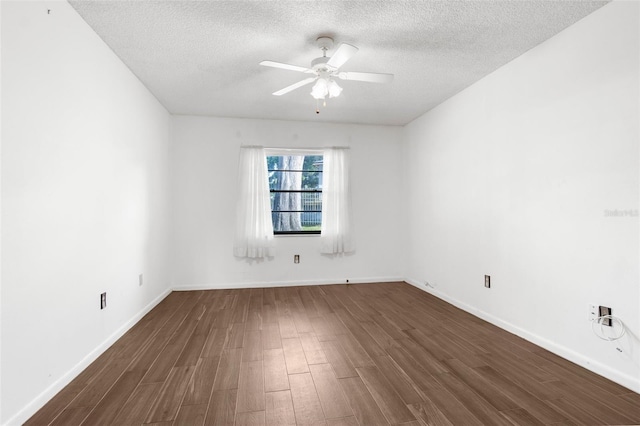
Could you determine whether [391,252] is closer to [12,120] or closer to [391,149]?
[391,149]

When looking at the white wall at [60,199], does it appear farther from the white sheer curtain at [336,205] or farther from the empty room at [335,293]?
the white sheer curtain at [336,205]

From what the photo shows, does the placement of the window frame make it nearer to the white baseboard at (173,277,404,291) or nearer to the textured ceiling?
the white baseboard at (173,277,404,291)

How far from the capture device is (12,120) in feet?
5.09

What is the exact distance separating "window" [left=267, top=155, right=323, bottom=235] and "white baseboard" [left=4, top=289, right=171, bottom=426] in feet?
7.55

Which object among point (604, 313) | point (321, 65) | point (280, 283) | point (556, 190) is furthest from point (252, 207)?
point (604, 313)

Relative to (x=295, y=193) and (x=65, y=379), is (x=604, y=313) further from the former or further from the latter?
(x=295, y=193)

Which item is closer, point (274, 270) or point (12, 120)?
point (12, 120)

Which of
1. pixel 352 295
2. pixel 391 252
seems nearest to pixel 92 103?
pixel 352 295

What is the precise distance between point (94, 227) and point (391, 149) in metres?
4.04

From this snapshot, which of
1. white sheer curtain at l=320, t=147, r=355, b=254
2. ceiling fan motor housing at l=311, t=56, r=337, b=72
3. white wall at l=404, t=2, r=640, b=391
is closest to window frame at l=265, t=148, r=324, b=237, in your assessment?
white sheer curtain at l=320, t=147, r=355, b=254

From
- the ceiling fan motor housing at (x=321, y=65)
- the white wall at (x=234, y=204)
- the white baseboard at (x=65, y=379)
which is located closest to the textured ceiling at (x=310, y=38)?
the ceiling fan motor housing at (x=321, y=65)

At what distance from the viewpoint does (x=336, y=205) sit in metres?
4.65

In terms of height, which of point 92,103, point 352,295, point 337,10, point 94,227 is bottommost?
point 352,295

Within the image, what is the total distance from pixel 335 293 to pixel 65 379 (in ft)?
9.41
